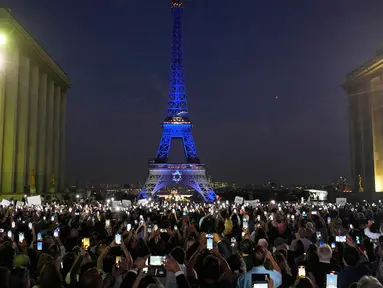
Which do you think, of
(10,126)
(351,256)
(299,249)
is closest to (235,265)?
(351,256)

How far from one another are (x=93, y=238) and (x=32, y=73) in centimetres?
4674

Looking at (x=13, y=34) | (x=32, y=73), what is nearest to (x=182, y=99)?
(x=32, y=73)

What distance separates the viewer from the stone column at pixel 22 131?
47.6 m

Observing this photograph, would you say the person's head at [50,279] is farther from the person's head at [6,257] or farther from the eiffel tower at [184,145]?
the eiffel tower at [184,145]

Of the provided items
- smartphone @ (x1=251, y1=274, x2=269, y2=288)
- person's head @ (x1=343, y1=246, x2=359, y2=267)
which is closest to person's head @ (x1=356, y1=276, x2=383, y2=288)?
smartphone @ (x1=251, y1=274, x2=269, y2=288)

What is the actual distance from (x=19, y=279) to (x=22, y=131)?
148 feet

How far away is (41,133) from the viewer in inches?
2265

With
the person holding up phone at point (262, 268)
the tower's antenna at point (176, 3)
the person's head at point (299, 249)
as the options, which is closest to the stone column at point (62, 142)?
the tower's antenna at point (176, 3)

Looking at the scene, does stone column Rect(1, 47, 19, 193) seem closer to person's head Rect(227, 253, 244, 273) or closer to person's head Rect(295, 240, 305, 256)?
person's head Rect(295, 240, 305, 256)

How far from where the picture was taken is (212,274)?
663cm

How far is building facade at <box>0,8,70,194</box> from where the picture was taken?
44.5 m

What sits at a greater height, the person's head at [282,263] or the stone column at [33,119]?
the stone column at [33,119]

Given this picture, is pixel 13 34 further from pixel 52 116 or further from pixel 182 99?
pixel 182 99

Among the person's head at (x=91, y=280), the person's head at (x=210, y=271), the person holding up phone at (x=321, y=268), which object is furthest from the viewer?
the person holding up phone at (x=321, y=268)
